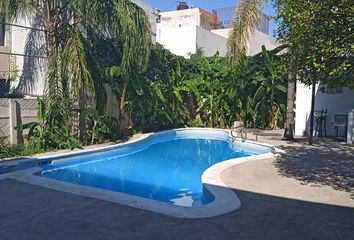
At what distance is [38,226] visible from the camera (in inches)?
191

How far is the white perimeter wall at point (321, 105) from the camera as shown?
15.6 meters

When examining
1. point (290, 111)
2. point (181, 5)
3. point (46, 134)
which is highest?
point (181, 5)

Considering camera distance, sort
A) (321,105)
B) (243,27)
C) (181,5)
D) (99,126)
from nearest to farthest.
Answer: (99,126) → (243,27) → (321,105) → (181,5)

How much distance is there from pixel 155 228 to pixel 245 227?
1168 mm

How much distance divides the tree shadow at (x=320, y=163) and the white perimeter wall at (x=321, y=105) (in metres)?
2.32

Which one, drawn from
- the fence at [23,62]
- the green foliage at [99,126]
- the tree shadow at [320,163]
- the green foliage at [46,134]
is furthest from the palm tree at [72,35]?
the tree shadow at [320,163]

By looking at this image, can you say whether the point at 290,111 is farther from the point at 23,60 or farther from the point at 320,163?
the point at 23,60

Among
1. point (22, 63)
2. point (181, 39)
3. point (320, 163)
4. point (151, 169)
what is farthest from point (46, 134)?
point (181, 39)

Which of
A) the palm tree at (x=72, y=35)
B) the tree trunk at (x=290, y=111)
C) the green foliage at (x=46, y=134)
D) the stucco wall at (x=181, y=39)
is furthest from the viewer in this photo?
the stucco wall at (x=181, y=39)

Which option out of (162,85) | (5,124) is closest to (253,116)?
(162,85)

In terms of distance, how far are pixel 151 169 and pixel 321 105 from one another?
875 centimetres

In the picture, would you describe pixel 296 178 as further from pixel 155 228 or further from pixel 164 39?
pixel 164 39

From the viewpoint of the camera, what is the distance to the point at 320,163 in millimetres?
9773

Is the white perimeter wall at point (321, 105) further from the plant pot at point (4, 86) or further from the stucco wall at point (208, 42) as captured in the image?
the stucco wall at point (208, 42)
